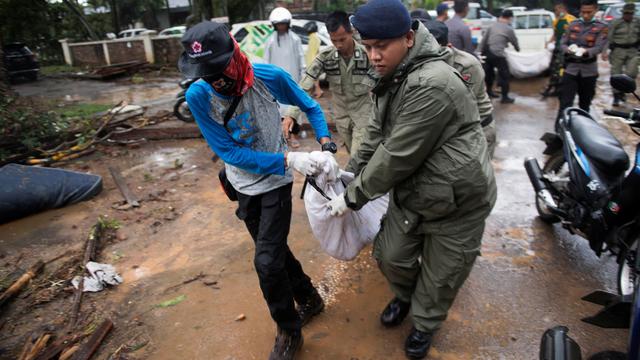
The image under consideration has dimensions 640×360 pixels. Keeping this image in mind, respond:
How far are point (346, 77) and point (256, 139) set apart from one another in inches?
64.5

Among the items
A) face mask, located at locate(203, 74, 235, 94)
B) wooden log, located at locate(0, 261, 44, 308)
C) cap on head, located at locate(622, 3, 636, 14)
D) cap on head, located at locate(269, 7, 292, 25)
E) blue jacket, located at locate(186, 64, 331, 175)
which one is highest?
cap on head, located at locate(269, 7, 292, 25)

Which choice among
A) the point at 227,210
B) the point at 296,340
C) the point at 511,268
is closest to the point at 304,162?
the point at 296,340

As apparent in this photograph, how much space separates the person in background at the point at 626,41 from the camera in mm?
6738

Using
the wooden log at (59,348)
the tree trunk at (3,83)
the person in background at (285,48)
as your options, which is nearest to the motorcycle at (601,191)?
the wooden log at (59,348)

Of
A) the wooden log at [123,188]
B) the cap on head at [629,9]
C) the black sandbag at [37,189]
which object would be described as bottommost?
the wooden log at [123,188]

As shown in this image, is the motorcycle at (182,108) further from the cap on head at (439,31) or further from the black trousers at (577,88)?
the black trousers at (577,88)

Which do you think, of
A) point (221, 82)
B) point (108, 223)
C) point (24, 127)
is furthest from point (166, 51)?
point (221, 82)

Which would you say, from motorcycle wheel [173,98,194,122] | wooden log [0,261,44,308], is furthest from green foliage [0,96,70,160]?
wooden log [0,261,44,308]

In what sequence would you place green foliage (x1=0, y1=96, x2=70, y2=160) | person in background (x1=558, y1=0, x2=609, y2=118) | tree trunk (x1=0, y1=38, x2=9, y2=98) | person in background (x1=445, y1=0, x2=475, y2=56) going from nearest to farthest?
person in background (x1=558, y1=0, x2=609, y2=118)
green foliage (x1=0, y1=96, x2=70, y2=160)
tree trunk (x1=0, y1=38, x2=9, y2=98)
person in background (x1=445, y1=0, x2=475, y2=56)

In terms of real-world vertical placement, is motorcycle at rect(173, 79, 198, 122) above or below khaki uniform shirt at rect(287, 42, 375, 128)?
below

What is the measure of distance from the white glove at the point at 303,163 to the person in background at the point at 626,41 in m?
6.57

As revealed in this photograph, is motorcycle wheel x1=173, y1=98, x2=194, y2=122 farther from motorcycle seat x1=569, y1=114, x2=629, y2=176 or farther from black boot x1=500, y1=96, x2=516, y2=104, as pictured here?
motorcycle seat x1=569, y1=114, x2=629, y2=176

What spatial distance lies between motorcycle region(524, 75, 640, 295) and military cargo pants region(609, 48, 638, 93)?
14.9 feet

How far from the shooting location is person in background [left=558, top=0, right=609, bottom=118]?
550 cm
